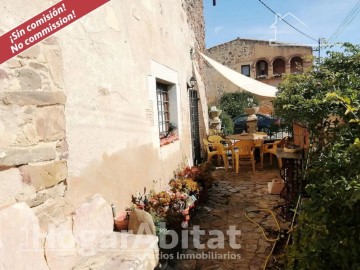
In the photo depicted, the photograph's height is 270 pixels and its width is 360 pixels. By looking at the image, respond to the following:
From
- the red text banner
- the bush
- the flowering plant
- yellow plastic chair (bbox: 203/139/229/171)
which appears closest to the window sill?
the flowering plant

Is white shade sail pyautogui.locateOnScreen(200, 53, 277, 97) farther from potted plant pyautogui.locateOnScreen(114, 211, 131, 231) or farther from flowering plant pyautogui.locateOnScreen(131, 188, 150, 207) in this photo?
potted plant pyautogui.locateOnScreen(114, 211, 131, 231)

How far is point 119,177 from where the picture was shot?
2.99 meters

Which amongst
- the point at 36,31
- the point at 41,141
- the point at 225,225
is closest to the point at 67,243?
the point at 41,141

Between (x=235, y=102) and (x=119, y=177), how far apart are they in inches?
626

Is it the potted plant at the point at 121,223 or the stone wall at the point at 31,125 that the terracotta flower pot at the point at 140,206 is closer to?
the potted plant at the point at 121,223

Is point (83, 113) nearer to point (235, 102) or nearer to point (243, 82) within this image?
point (243, 82)

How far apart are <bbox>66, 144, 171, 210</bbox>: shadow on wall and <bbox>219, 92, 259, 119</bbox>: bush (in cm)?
1417

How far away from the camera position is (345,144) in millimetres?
1551

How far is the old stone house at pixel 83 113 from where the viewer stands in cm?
182

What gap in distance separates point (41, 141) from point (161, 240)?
1588 millimetres

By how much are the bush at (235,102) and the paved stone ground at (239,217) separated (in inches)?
436

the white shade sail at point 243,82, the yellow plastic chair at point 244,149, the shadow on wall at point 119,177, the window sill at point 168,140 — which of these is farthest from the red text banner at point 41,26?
the yellow plastic chair at point 244,149

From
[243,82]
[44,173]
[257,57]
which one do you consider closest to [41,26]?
[44,173]

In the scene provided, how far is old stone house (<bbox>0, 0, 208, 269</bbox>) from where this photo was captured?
1.82 meters
